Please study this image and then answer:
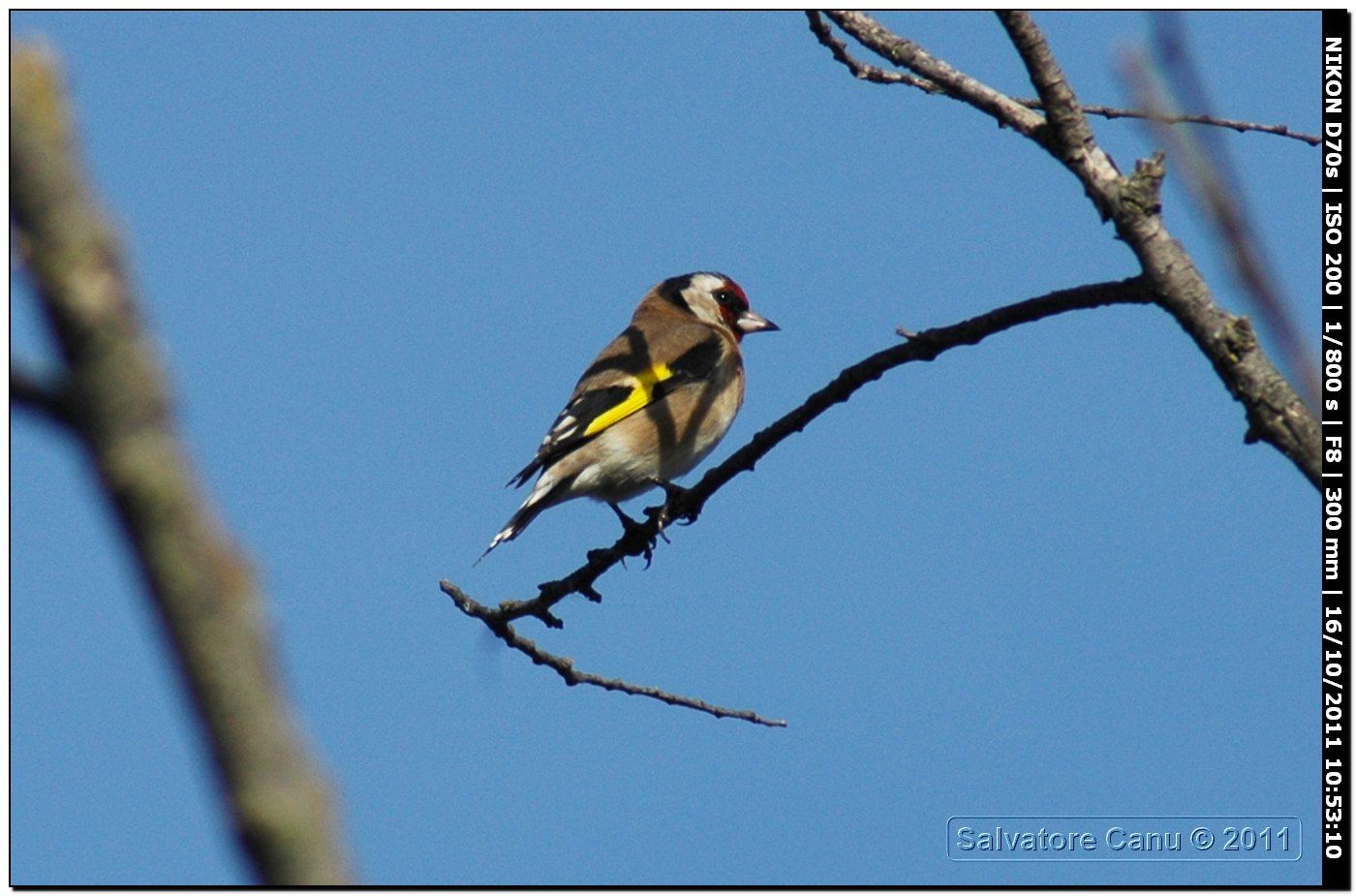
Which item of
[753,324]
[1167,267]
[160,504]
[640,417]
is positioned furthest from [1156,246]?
[753,324]

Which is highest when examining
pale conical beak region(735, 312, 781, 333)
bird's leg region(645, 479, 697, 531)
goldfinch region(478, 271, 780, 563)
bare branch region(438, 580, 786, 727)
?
pale conical beak region(735, 312, 781, 333)

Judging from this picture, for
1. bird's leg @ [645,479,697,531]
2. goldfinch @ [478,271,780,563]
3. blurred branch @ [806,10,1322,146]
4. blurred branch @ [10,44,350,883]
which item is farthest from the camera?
goldfinch @ [478,271,780,563]

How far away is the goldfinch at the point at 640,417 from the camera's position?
712 centimetres

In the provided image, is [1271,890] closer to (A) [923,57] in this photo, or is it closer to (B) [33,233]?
(A) [923,57]

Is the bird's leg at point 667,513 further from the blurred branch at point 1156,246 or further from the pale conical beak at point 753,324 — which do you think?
the pale conical beak at point 753,324

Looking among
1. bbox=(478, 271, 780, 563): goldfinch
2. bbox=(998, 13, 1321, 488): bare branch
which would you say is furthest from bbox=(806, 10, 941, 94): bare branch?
bbox=(478, 271, 780, 563): goldfinch

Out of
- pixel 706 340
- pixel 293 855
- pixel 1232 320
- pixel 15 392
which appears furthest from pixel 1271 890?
pixel 706 340

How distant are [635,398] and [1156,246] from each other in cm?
462

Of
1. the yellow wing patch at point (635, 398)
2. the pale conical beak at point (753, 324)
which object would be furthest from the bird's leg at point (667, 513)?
the pale conical beak at point (753, 324)

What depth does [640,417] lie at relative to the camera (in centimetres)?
733

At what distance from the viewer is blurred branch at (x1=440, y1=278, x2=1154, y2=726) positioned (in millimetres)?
3288

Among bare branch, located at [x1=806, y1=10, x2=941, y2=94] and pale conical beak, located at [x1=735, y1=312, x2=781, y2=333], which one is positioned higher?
pale conical beak, located at [x1=735, y1=312, x2=781, y2=333]

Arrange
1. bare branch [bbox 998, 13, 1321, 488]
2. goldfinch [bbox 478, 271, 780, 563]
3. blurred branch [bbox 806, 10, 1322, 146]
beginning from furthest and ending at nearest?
goldfinch [bbox 478, 271, 780, 563] < blurred branch [bbox 806, 10, 1322, 146] < bare branch [bbox 998, 13, 1321, 488]

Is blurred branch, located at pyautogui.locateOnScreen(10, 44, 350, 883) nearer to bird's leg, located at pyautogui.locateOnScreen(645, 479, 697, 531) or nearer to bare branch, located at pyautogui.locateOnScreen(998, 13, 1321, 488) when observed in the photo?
bare branch, located at pyautogui.locateOnScreen(998, 13, 1321, 488)
